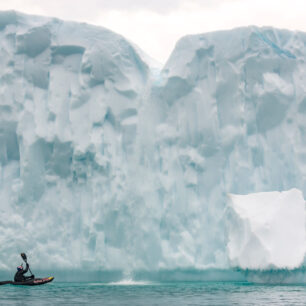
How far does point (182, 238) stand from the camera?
20.1 metres

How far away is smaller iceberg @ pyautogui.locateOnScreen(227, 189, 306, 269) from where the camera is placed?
17609 millimetres

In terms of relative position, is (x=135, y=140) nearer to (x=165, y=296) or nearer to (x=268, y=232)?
(x=268, y=232)

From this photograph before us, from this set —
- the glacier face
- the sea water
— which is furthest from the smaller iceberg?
the glacier face

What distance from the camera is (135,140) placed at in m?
21.2

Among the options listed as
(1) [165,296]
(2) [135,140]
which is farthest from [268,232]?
(2) [135,140]

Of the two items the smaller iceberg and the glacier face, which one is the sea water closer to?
the smaller iceberg

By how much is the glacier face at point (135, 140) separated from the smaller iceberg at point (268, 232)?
1565 millimetres

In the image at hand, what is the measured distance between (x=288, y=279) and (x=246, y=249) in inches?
64.6

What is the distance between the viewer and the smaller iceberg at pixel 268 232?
693 inches

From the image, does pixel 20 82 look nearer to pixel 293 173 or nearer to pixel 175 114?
pixel 175 114

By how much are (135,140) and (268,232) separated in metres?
5.90

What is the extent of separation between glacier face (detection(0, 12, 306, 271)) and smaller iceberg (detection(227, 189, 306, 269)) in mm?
1565

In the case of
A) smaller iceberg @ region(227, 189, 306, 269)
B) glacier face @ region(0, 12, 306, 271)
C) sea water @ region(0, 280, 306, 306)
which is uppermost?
glacier face @ region(0, 12, 306, 271)

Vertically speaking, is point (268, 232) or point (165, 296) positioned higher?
point (268, 232)
